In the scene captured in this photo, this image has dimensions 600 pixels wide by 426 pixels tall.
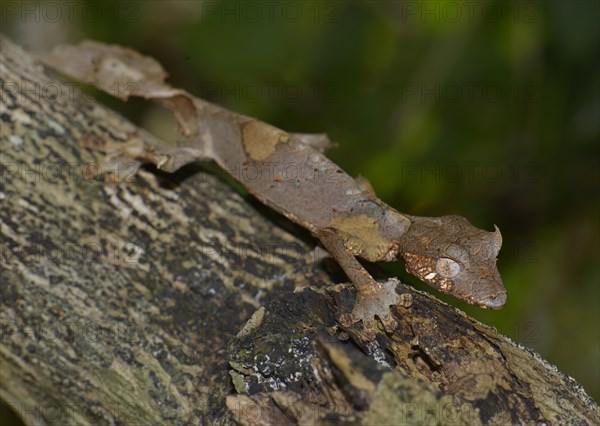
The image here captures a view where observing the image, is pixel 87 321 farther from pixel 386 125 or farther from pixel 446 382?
pixel 386 125

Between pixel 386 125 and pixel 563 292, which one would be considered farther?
pixel 563 292

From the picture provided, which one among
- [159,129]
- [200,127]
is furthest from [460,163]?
[159,129]

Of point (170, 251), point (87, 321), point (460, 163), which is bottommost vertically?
point (87, 321)

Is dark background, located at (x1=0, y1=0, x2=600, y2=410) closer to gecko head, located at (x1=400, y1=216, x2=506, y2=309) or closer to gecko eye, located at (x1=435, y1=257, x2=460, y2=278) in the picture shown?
gecko head, located at (x1=400, y1=216, x2=506, y2=309)

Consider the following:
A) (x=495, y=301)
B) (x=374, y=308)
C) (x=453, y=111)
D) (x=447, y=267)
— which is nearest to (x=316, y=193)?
(x=447, y=267)

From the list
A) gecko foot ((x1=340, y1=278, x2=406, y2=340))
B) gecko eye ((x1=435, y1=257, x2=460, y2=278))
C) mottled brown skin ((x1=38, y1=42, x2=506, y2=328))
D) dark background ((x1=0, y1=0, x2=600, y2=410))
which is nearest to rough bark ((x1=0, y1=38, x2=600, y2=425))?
gecko foot ((x1=340, y1=278, x2=406, y2=340))

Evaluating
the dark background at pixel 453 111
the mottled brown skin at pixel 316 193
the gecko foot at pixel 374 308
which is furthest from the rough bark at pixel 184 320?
the dark background at pixel 453 111

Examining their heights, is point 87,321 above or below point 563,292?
below
